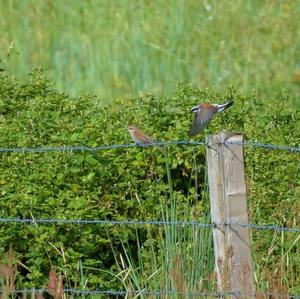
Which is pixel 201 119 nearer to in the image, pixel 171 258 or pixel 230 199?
pixel 171 258

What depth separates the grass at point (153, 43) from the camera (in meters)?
12.0

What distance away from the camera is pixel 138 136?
7.79 m

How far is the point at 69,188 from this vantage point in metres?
7.74

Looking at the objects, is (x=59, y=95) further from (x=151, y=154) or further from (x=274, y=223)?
(x=274, y=223)

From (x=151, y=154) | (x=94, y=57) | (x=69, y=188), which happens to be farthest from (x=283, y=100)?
(x=94, y=57)

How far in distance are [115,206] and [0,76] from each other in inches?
64.3

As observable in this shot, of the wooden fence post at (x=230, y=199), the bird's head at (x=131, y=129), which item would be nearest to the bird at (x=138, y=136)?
the bird's head at (x=131, y=129)

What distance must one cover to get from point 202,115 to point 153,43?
4.83 m

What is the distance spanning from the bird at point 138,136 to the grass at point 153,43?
140 inches

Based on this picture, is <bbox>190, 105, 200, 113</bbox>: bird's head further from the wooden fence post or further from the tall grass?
the wooden fence post

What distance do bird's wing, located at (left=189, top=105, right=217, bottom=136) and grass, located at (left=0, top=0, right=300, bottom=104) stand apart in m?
3.80

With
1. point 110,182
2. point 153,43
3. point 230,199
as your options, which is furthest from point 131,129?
point 153,43

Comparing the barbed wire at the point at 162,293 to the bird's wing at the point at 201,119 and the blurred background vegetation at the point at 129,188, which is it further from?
the bird's wing at the point at 201,119

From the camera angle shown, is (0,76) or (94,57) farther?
(94,57)
